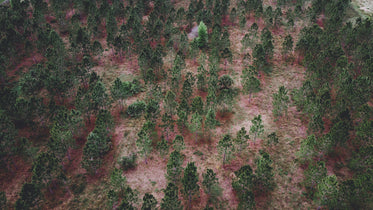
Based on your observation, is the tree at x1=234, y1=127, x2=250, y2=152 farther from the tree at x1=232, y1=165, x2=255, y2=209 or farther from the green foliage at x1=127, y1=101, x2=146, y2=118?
the green foliage at x1=127, y1=101, x2=146, y2=118

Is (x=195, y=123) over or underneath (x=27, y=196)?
over

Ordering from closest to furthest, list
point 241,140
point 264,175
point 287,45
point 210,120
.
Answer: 1. point 264,175
2. point 241,140
3. point 210,120
4. point 287,45

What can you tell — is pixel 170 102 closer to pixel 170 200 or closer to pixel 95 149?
pixel 95 149

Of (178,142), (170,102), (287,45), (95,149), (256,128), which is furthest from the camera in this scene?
(287,45)

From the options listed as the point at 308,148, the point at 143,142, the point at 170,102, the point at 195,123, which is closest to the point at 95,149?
the point at 143,142

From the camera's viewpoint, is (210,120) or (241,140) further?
(210,120)

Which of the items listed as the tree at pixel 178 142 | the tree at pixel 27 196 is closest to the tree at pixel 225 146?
the tree at pixel 178 142

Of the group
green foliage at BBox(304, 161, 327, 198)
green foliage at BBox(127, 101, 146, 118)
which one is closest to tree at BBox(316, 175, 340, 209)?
green foliage at BBox(304, 161, 327, 198)
